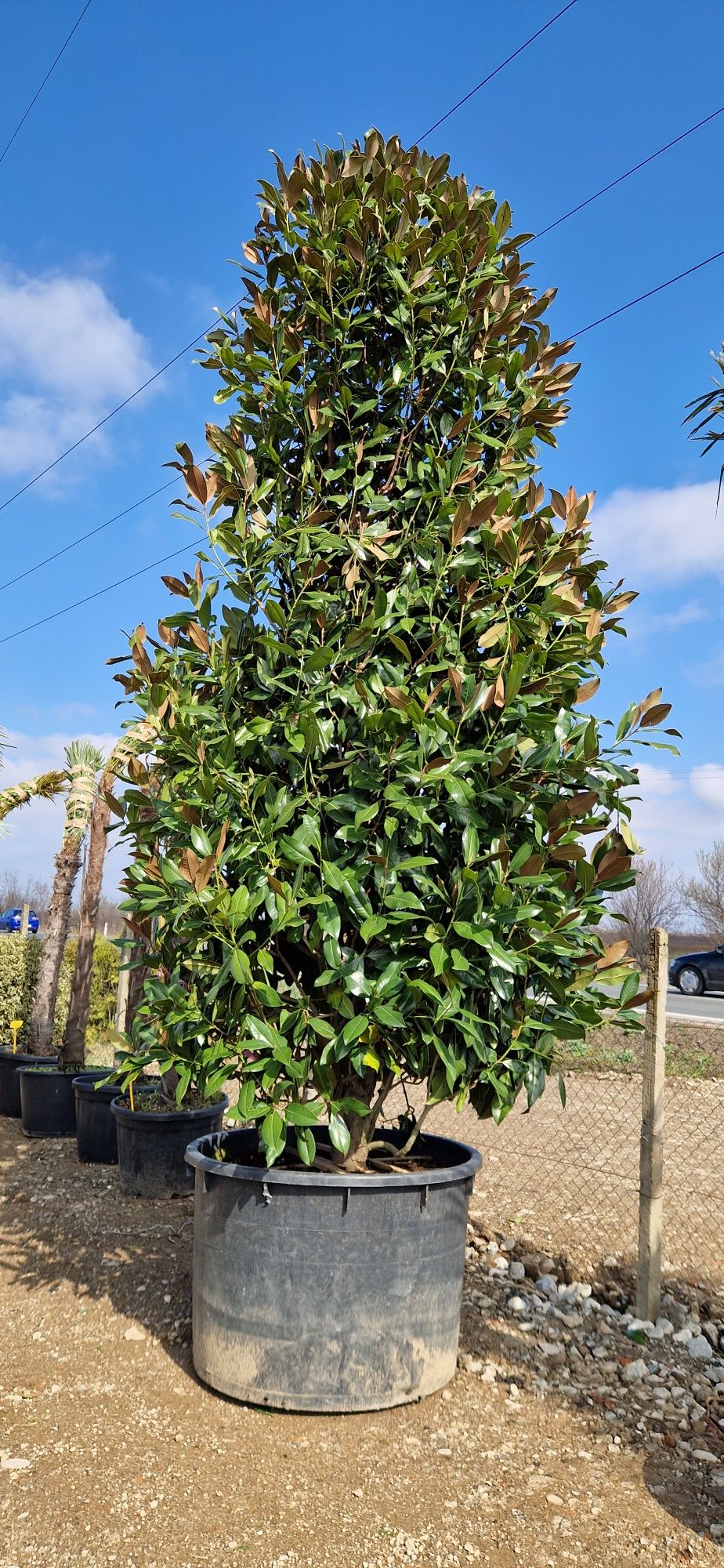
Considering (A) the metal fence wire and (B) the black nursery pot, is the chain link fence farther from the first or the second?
(B) the black nursery pot

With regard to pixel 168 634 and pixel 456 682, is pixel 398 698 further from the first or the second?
pixel 168 634

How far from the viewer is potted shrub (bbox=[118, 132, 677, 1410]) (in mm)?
2760

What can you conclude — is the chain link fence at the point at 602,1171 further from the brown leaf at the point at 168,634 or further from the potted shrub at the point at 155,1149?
the brown leaf at the point at 168,634

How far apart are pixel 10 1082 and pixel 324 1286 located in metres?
5.50

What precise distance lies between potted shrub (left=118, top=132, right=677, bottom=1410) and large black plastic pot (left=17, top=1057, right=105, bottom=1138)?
3741mm

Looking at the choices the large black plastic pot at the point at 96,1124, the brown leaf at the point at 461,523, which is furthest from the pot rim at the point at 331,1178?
the large black plastic pot at the point at 96,1124

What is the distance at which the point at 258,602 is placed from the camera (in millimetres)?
3098

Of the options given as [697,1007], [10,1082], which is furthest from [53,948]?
[697,1007]

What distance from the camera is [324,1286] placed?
2758 mm

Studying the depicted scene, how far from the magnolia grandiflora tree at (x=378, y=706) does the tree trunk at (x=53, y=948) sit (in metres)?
4.36

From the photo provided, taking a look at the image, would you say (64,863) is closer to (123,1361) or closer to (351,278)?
(123,1361)

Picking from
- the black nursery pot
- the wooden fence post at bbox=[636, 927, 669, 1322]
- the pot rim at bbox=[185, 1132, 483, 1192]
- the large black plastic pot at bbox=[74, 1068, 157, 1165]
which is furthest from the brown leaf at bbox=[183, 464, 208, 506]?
the black nursery pot

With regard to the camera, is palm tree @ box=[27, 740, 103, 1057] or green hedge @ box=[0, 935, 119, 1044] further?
green hedge @ box=[0, 935, 119, 1044]

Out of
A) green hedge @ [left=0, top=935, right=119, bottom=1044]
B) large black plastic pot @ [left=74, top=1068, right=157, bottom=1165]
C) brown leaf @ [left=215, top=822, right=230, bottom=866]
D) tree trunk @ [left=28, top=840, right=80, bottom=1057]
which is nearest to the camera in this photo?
brown leaf @ [left=215, top=822, right=230, bottom=866]
